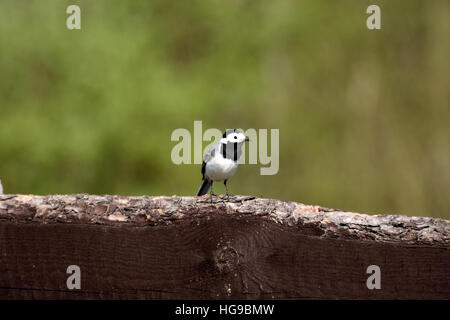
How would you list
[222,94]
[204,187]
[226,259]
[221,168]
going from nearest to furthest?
[226,259] → [221,168] → [204,187] → [222,94]

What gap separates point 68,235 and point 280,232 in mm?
390

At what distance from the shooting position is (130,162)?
20.3ft

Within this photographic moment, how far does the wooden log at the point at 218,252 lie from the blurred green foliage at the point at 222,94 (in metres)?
3.19

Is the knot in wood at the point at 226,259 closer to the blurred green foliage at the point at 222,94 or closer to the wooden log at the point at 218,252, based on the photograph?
the wooden log at the point at 218,252

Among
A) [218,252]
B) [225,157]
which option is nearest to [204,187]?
[225,157]

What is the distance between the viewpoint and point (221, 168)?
265 centimetres

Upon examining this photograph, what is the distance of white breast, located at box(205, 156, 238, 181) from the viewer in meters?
2.65

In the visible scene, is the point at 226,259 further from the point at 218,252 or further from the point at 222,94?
the point at 222,94

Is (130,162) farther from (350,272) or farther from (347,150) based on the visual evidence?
(350,272)

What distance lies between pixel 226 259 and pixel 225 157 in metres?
1.57

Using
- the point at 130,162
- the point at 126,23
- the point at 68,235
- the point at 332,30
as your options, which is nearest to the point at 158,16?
the point at 126,23

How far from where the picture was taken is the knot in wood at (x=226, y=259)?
112cm

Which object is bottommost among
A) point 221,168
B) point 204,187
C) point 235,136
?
point 204,187

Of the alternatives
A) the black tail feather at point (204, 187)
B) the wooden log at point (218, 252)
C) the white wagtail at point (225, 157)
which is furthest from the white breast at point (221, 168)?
the wooden log at point (218, 252)
